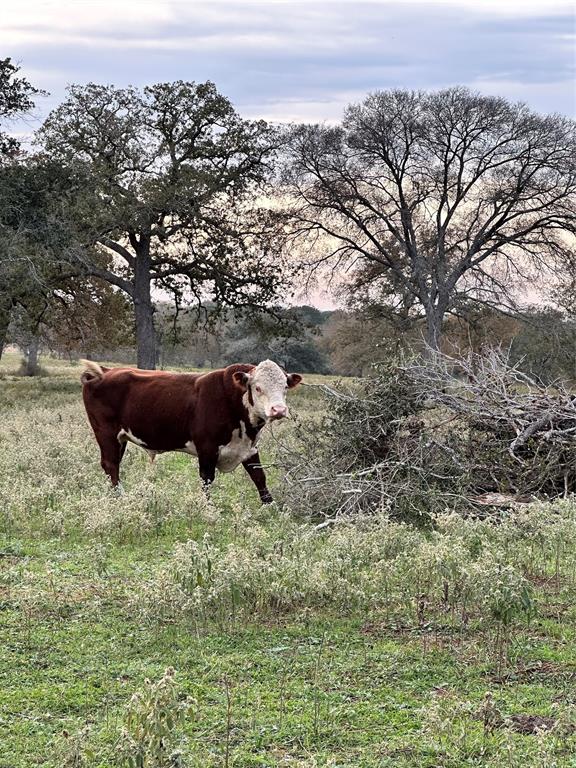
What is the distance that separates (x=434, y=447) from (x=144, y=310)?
2524 cm

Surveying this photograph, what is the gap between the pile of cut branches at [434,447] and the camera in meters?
10.3

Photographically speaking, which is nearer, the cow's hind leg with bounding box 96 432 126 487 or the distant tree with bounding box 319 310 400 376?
the cow's hind leg with bounding box 96 432 126 487

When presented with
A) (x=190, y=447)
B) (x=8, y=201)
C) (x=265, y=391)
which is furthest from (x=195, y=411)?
(x=8, y=201)

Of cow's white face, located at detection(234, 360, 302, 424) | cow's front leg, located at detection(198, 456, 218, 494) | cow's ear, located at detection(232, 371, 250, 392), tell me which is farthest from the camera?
cow's front leg, located at detection(198, 456, 218, 494)

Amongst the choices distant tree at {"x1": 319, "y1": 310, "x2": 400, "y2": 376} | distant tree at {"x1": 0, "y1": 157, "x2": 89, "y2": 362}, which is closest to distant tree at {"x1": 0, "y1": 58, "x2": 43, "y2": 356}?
distant tree at {"x1": 0, "y1": 157, "x2": 89, "y2": 362}

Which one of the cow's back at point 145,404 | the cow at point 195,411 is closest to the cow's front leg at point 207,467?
the cow at point 195,411

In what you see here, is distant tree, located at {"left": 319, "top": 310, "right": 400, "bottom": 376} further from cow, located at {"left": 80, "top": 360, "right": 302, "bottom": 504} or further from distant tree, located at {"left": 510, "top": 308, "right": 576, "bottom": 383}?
cow, located at {"left": 80, "top": 360, "right": 302, "bottom": 504}

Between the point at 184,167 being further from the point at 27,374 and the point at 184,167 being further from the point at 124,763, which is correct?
the point at 124,763

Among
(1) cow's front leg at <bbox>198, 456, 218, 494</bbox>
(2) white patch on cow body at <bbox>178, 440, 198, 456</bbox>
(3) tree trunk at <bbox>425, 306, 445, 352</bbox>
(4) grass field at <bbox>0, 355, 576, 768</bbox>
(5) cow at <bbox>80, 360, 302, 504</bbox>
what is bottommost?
(4) grass field at <bbox>0, 355, 576, 768</bbox>

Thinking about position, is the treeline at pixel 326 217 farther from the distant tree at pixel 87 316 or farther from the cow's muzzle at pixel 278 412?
the cow's muzzle at pixel 278 412

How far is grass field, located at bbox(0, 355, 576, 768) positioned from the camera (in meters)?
4.56

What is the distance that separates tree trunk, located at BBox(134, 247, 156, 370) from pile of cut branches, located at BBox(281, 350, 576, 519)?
2337 cm

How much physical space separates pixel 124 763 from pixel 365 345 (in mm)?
35551

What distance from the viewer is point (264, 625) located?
6633 millimetres
